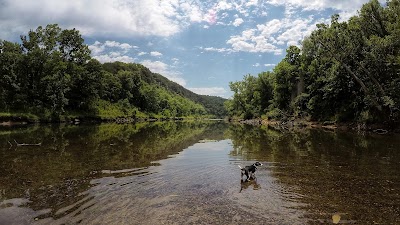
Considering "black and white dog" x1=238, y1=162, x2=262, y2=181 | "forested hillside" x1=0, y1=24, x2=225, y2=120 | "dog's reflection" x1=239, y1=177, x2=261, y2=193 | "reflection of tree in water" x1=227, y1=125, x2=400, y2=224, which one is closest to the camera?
"reflection of tree in water" x1=227, y1=125, x2=400, y2=224

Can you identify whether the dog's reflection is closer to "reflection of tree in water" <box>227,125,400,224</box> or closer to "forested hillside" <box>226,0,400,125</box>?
"reflection of tree in water" <box>227,125,400,224</box>

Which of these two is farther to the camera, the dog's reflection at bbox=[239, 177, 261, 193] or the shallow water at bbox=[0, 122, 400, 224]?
the dog's reflection at bbox=[239, 177, 261, 193]

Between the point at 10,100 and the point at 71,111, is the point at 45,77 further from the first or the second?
the point at 71,111

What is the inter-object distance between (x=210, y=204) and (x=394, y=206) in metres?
5.13

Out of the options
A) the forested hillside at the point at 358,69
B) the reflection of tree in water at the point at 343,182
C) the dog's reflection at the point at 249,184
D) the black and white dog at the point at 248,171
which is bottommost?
the dog's reflection at the point at 249,184

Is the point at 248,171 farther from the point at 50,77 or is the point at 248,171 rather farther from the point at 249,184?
the point at 50,77

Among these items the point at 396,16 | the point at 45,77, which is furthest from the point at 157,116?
the point at 396,16

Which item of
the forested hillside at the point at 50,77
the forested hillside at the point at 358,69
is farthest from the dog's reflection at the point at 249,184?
the forested hillside at the point at 50,77

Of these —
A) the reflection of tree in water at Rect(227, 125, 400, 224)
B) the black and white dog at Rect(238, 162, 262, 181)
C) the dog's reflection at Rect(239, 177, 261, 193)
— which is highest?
the black and white dog at Rect(238, 162, 262, 181)

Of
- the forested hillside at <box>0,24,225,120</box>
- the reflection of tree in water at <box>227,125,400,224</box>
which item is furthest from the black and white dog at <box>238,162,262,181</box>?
the forested hillside at <box>0,24,225,120</box>

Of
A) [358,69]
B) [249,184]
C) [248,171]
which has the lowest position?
[249,184]

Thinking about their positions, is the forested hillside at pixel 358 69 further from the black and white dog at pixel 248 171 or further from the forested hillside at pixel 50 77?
the forested hillside at pixel 50 77

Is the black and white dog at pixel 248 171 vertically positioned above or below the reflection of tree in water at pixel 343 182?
above

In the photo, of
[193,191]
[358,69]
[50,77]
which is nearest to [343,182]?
[193,191]
